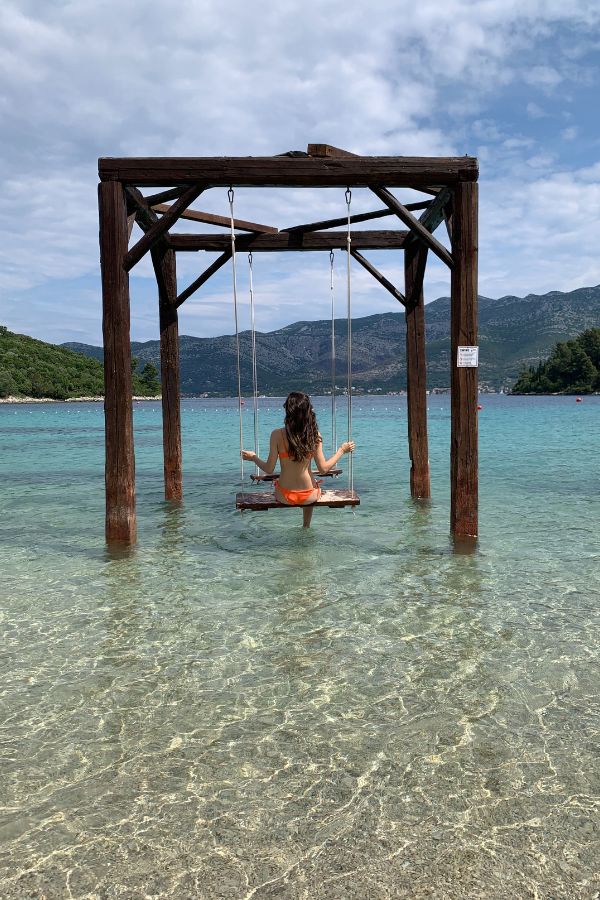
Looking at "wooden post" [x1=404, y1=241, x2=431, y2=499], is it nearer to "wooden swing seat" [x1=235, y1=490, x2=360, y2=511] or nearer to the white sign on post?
the white sign on post

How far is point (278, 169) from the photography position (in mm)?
7039

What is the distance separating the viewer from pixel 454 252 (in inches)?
287

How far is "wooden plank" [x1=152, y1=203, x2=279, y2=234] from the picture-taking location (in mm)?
9164

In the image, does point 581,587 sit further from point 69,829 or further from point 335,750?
point 69,829

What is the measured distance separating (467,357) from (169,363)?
5823 millimetres

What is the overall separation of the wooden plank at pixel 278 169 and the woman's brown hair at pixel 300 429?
2340mm

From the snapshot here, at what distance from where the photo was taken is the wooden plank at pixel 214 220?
9164 mm

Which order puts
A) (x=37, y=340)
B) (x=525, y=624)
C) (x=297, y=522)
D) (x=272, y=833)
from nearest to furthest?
(x=272, y=833)
(x=525, y=624)
(x=297, y=522)
(x=37, y=340)

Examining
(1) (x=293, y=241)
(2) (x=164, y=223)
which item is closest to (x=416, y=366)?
(1) (x=293, y=241)

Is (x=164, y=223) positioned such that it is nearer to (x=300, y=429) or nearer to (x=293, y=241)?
(x=300, y=429)

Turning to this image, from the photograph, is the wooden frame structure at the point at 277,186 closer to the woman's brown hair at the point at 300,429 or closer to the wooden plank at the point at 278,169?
the wooden plank at the point at 278,169

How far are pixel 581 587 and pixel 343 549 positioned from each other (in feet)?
9.15

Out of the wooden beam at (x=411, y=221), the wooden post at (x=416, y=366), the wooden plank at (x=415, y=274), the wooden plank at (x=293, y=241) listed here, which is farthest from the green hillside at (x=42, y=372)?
the wooden beam at (x=411, y=221)

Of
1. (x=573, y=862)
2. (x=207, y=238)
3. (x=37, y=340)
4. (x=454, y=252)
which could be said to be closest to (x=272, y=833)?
(x=573, y=862)
